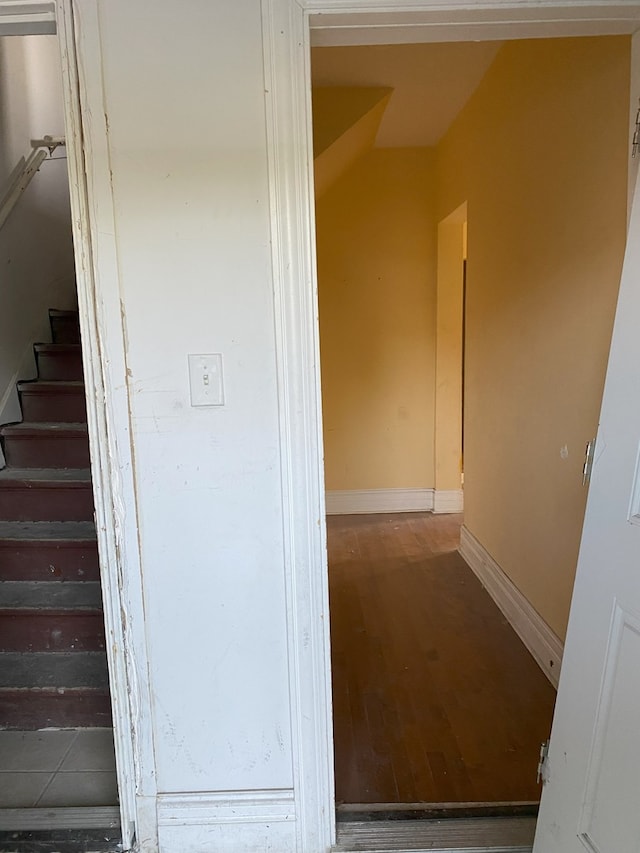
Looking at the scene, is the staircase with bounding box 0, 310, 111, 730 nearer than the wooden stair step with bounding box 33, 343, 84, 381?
Yes

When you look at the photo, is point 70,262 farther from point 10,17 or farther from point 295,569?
point 295,569

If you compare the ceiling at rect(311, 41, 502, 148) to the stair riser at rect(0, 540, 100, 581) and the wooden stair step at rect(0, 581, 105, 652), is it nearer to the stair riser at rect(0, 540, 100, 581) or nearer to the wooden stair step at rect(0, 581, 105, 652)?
the stair riser at rect(0, 540, 100, 581)

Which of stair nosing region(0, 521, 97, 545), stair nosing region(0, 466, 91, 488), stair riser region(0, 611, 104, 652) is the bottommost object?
stair riser region(0, 611, 104, 652)

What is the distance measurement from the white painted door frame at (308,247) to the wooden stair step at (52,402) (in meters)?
1.83

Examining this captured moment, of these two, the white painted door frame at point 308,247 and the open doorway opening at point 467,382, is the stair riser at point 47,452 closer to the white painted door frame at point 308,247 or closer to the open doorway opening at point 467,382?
the open doorway opening at point 467,382

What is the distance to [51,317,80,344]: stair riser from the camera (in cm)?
305

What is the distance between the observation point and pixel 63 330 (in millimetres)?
3049

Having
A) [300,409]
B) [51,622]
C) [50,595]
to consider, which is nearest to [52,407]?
[50,595]

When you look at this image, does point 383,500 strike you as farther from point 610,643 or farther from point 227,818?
point 610,643

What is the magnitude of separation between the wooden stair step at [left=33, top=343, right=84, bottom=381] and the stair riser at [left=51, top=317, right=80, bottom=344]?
0.22 metres

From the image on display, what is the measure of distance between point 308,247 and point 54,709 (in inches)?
72.0

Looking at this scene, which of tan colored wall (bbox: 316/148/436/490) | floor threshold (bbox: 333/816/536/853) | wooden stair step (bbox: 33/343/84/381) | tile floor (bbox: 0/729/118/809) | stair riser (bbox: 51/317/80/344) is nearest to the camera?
floor threshold (bbox: 333/816/536/853)

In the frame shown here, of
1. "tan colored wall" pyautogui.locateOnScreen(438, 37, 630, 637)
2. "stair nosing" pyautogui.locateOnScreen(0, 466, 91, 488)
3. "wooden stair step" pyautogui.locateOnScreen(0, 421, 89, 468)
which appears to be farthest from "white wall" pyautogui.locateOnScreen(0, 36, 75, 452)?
"tan colored wall" pyautogui.locateOnScreen(438, 37, 630, 637)

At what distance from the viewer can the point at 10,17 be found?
1.12 m
